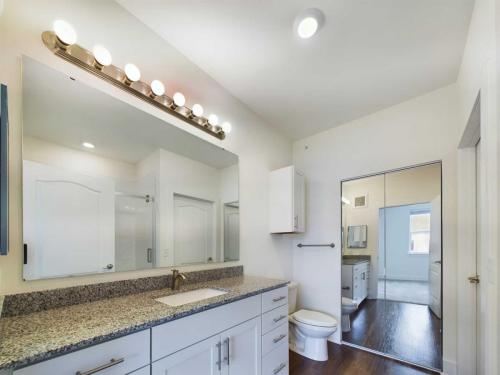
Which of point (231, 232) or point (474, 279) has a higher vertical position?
point (231, 232)

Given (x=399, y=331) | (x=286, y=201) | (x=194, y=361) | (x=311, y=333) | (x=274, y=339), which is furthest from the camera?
(x=286, y=201)

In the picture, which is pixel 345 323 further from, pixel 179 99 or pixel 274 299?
pixel 179 99

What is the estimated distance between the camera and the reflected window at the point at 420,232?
91.7 inches

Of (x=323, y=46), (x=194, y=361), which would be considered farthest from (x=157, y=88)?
(x=194, y=361)

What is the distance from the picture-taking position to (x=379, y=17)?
1.53 meters

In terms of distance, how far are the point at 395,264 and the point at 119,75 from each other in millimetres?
2916

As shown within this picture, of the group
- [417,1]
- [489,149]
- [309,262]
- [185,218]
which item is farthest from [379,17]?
[309,262]

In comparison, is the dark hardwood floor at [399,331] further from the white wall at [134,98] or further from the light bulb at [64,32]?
the light bulb at [64,32]

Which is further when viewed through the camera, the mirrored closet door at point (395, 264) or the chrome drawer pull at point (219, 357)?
the mirrored closet door at point (395, 264)

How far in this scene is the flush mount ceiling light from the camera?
4.91ft

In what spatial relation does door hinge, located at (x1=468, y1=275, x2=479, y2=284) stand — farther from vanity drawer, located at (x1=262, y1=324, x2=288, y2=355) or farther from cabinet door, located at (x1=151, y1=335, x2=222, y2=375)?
cabinet door, located at (x1=151, y1=335, x2=222, y2=375)

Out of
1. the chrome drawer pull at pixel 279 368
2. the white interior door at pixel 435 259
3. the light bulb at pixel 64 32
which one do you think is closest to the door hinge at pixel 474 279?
the white interior door at pixel 435 259

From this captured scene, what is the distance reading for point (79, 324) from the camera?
3.23 ft

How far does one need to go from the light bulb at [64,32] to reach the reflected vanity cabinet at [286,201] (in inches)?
79.1
